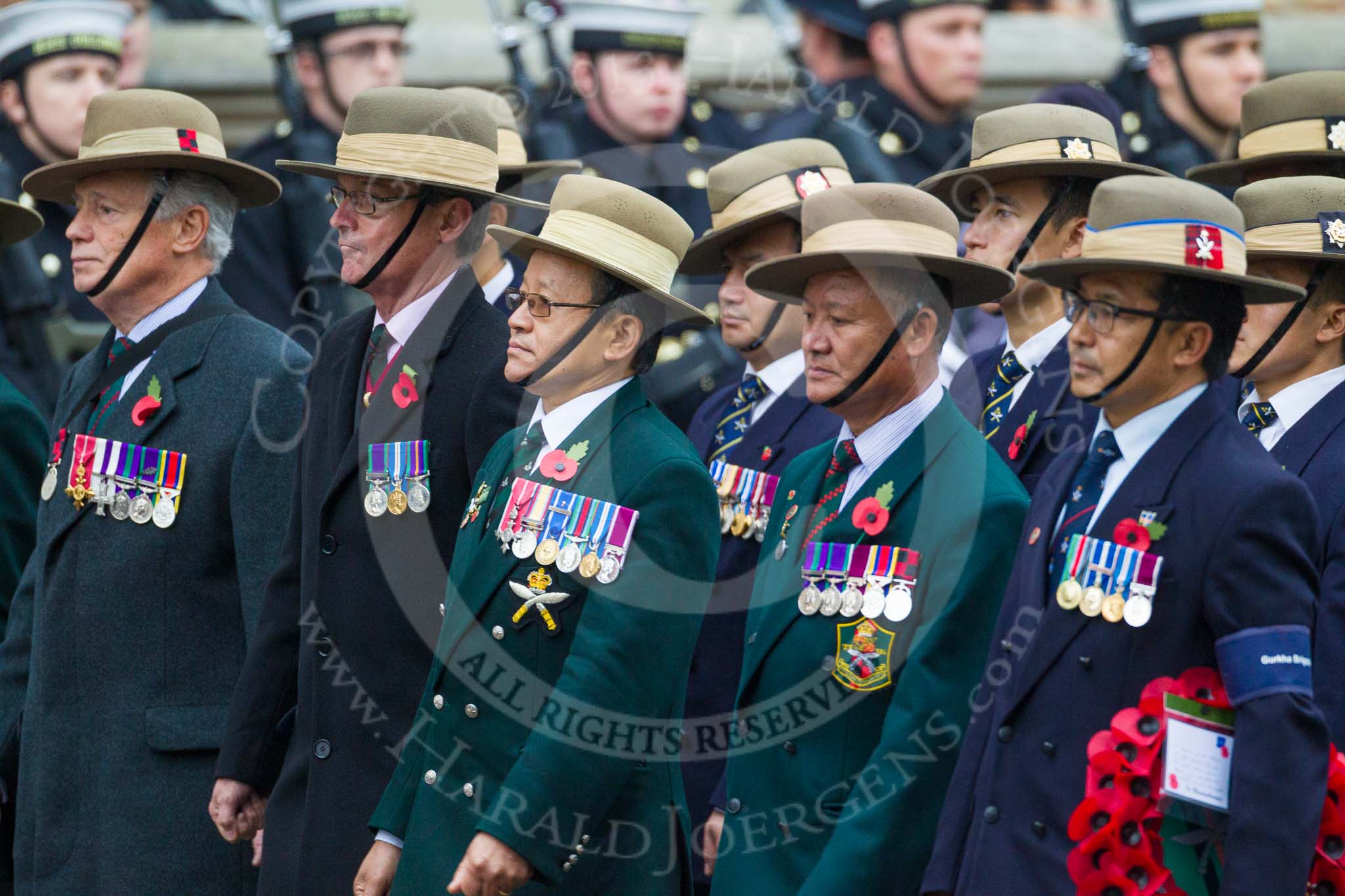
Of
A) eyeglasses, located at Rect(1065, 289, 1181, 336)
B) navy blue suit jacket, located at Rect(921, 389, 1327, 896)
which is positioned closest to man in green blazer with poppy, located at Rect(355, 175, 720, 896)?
navy blue suit jacket, located at Rect(921, 389, 1327, 896)

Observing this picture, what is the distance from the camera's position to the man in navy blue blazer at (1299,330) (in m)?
4.77

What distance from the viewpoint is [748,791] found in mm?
4551

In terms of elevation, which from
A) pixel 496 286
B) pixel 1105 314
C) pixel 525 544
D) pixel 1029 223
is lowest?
pixel 525 544

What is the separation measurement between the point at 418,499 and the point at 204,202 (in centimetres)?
132

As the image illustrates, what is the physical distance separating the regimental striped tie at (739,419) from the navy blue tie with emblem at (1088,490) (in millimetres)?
1990

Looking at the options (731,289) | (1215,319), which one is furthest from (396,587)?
(1215,319)

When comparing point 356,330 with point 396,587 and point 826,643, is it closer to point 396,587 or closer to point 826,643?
point 396,587

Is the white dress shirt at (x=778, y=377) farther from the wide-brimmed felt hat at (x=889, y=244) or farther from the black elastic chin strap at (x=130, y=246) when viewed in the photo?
the black elastic chin strap at (x=130, y=246)

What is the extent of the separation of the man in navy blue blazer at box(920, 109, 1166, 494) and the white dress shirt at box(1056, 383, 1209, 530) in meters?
1.18

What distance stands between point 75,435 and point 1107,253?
2894mm

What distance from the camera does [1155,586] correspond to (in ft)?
12.5

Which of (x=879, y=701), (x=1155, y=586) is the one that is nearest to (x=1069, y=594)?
(x=1155, y=586)

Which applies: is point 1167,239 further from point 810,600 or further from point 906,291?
point 810,600

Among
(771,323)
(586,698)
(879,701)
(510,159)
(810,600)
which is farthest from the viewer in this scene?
(510,159)
